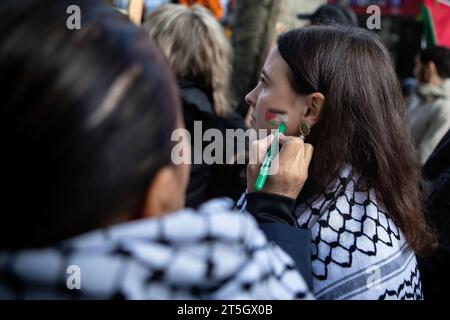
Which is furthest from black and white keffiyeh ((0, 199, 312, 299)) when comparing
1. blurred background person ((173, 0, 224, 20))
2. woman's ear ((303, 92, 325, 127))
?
blurred background person ((173, 0, 224, 20))

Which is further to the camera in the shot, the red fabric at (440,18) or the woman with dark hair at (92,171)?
the red fabric at (440,18)

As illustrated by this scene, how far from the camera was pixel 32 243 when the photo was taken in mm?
775

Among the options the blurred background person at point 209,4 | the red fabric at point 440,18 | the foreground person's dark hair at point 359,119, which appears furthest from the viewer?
the red fabric at point 440,18

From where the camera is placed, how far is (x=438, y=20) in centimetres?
494

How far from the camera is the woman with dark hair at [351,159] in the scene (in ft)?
4.92

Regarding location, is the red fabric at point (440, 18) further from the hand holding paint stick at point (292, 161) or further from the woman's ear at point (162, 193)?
the woman's ear at point (162, 193)

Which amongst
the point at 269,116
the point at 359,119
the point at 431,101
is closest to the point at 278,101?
the point at 269,116

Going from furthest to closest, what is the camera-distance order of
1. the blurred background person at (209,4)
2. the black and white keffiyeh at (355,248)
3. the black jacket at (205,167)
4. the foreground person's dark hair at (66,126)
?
the blurred background person at (209,4) < the black jacket at (205,167) < the black and white keffiyeh at (355,248) < the foreground person's dark hair at (66,126)

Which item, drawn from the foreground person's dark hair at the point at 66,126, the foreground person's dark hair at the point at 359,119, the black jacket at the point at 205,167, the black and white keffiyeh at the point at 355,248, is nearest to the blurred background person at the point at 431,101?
the black jacket at the point at 205,167

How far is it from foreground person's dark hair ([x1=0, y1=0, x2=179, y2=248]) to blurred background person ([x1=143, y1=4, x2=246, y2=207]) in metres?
2.12

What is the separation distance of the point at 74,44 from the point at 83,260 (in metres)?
0.32

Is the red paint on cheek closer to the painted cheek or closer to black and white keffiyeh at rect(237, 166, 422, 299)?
the painted cheek

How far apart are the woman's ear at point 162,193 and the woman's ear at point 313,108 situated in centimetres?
93
